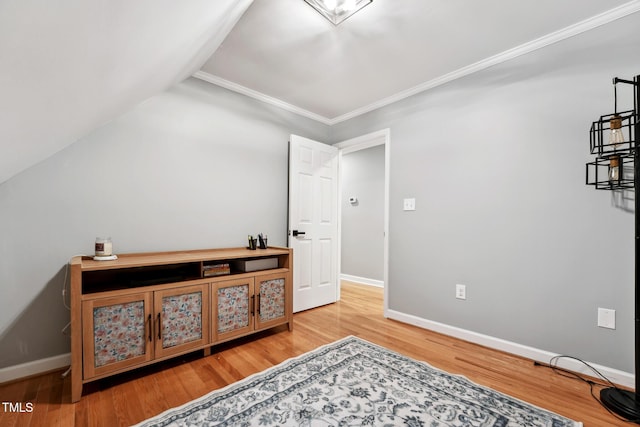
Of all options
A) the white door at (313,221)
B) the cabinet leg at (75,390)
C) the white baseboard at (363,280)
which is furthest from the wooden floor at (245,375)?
the white baseboard at (363,280)

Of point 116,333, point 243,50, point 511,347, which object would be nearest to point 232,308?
point 116,333

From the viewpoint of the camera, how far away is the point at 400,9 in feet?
6.02

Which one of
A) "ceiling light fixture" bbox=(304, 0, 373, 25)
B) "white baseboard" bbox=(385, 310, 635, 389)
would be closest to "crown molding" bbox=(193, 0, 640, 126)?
"ceiling light fixture" bbox=(304, 0, 373, 25)

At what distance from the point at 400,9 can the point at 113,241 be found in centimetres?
259

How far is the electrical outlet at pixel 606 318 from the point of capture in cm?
184

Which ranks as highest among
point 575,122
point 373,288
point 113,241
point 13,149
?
point 575,122

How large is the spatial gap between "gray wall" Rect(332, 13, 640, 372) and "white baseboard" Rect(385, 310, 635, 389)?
42 millimetres

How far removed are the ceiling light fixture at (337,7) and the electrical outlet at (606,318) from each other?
2.49 metres

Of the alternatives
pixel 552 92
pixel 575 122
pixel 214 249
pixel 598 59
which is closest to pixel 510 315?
pixel 575 122

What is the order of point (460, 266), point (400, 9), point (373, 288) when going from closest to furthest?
point (400, 9), point (460, 266), point (373, 288)

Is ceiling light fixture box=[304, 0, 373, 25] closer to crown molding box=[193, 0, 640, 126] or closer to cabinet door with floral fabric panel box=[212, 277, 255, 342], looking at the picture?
crown molding box=[193, 0, 640, 126]

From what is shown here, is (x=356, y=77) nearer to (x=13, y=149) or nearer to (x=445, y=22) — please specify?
(x=445, y=22)

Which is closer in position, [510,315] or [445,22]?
[445,22]

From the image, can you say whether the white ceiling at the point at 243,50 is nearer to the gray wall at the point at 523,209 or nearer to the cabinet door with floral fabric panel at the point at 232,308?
the gray wall at the point at 523,209
